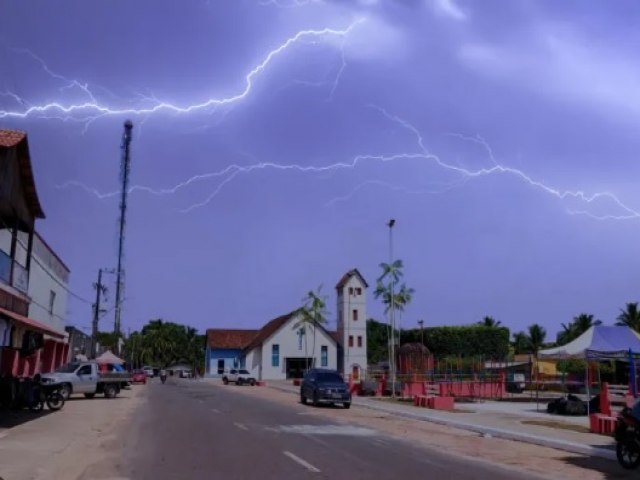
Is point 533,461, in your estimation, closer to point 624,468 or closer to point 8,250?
point 624,468

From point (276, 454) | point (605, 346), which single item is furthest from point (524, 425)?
point (276, 454)

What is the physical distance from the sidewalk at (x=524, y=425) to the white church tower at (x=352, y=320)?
147 ft

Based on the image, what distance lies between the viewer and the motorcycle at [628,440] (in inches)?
511

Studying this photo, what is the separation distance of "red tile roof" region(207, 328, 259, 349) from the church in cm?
335

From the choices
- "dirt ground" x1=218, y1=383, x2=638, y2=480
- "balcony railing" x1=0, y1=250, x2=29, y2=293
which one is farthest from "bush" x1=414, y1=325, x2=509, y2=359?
"balcony railing" x1=0, y1=250, x2=29, y2=293

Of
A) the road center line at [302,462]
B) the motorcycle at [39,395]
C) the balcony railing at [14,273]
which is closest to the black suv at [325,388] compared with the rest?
the motorcycle at [39,395]

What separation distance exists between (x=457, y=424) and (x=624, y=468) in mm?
9695

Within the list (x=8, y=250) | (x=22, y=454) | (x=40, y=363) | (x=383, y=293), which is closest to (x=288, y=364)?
(x=383, y=293)

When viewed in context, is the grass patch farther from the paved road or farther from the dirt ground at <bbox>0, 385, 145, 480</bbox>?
the dirt ground at <bbox>0, 385, 145, 480</bbox>

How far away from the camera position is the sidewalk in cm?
1677

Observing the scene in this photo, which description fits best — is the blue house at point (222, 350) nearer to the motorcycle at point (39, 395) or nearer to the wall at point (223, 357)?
the wall at point (223, 357)

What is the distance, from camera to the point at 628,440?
13148 millimetres

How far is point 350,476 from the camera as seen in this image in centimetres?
1112

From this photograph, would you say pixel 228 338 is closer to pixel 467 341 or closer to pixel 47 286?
pixel 467 341
